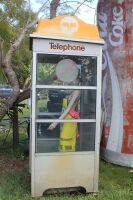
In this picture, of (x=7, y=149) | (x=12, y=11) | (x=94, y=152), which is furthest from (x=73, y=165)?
(x=12, y=11)

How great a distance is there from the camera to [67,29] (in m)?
5.29

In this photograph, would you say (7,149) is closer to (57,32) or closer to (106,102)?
(106,102)

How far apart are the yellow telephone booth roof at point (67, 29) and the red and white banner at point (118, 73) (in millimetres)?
1738

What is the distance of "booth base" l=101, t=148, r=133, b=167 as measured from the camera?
277 inches

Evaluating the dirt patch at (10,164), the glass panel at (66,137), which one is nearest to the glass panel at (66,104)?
the glass panel at (66,137)

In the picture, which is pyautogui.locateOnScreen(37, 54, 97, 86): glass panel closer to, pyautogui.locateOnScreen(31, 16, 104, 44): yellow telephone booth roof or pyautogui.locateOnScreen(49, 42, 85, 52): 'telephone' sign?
pyautogui.locateOnScreen(49, 42, 85, 52): 'telephone' sign

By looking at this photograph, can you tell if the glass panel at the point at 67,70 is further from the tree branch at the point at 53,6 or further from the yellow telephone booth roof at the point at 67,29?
the tree branch at the point at 53,6

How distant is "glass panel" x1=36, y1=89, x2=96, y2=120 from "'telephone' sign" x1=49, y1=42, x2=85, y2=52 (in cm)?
56

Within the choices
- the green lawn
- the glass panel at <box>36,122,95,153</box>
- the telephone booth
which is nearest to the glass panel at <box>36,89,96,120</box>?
the telephone booth

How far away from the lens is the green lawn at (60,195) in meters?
5.37

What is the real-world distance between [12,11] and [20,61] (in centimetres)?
190

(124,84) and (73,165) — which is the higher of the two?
(124,84)

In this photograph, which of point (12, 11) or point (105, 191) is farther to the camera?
point (12, 11)

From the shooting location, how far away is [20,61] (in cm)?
1090
